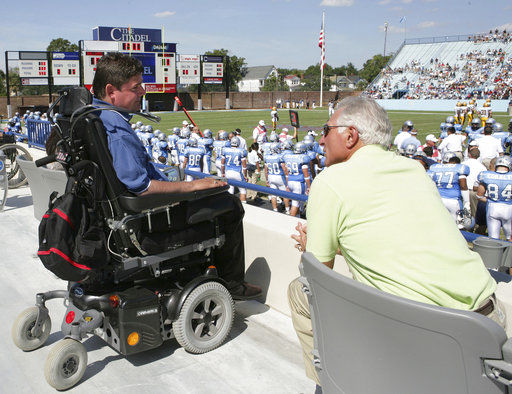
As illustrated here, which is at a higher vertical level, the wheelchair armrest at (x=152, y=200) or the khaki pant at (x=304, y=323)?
the wheelchair armrest at (x=152, y=200)

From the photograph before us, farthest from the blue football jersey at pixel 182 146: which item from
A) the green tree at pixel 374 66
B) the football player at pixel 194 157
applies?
the green tree at pixel 374 66

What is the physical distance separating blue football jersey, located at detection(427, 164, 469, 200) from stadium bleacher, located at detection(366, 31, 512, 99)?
137ft

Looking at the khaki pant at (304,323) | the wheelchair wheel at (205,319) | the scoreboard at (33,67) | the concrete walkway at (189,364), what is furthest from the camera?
the scoreboard at (33,67)

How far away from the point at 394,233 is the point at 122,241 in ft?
6.42

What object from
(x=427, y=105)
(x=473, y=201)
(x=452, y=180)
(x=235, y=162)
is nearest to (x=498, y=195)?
(x=452, y=180)

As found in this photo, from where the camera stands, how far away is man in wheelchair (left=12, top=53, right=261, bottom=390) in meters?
2.97

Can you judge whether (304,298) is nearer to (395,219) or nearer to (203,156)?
(395,219)

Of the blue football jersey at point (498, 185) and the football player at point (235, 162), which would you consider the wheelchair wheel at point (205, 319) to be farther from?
the football player at point (235, 162)

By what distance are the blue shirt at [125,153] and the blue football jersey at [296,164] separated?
753 cm

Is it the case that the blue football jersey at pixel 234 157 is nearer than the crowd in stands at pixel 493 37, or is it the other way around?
the blue football jersey at pixel 234 157

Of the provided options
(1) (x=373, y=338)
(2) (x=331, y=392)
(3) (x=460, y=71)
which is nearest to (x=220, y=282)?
(2) (x=331, y=392)

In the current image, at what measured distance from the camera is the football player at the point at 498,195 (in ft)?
24.7

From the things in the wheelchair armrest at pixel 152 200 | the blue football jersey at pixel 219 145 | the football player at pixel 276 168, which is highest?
the wheelchair armrest at pixel 152 200

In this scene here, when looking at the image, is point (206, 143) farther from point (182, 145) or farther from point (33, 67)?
point (33, 67)
